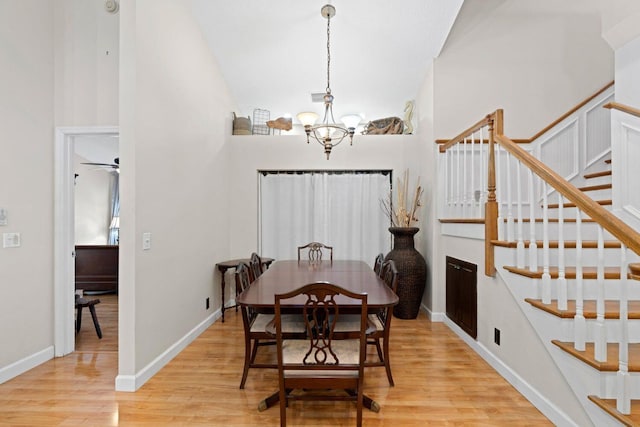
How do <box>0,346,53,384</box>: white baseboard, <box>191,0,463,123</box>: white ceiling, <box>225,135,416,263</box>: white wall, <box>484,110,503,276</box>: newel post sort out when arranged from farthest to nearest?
<box>225,135,416,263</box>: white wall
<box>191,0,463,123</box>: white ceiling
<box>484,110,503,276</box>: newel post
<box>0,346,53,384</box>: white baseboard

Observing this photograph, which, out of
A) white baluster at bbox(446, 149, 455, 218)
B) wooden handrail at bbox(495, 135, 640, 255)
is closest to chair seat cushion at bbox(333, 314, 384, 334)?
wooden handrail at bbox(495, 135, 640, 255)

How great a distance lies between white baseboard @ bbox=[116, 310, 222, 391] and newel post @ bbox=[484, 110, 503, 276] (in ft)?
9.09

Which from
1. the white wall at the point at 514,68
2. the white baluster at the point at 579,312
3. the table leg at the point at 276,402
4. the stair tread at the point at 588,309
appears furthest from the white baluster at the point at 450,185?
the table leg at the point at 276,402

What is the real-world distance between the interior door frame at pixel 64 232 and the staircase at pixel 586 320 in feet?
11.4

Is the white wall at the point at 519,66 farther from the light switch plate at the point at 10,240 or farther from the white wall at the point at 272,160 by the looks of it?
the light switch plate at the point at 10,240

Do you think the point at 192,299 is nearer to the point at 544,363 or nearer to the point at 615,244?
the point at 544,363

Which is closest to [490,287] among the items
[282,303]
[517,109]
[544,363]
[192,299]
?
[544,363]

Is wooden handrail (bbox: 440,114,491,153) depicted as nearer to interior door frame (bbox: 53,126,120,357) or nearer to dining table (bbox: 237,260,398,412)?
dining table (bbox: 237,260,398,412)

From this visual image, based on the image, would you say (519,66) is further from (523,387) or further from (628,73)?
(523,387)

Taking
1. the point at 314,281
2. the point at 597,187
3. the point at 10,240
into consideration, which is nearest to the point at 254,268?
the point at 314,281

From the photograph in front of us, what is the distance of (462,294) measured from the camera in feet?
11.6

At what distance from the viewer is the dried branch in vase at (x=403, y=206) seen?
4395 mm

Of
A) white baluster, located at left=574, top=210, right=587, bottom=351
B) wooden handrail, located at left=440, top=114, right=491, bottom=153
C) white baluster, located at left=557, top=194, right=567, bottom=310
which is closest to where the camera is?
white baluster, located at left=574, top=210, right=587, bottom=351

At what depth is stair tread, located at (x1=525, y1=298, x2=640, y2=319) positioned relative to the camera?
1.92 metres
